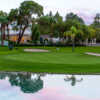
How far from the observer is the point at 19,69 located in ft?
53.6

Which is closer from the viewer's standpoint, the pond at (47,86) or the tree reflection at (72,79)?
the pond at (47,86)

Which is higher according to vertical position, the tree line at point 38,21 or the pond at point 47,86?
the tree line at point 38,21

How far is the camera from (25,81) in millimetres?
Result: 12594

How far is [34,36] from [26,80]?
5119cm

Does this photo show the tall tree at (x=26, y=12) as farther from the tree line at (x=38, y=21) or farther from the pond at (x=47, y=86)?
the pond at (x=47, y=86)

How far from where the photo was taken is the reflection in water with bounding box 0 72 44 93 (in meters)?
10.9

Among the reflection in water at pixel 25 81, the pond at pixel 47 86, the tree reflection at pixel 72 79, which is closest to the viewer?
the pond at pixel 47 86

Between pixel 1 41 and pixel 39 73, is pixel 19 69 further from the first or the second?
pixel 1 41

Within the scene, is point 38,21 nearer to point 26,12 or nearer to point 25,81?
point 26,12

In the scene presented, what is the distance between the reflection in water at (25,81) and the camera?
10933mm

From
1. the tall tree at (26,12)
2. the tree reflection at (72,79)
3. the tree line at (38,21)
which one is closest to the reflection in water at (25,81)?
the tree reflection at (72,79)

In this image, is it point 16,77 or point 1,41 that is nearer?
point 16,77

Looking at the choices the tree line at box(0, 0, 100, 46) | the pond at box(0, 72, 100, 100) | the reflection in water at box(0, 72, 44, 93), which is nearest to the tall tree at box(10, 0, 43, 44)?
the tree line at box(0, 0, 100, 46)

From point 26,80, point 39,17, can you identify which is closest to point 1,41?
point 39,17
